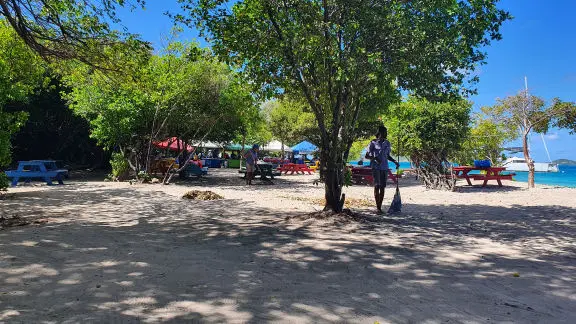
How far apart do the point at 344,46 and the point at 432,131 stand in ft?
27.0

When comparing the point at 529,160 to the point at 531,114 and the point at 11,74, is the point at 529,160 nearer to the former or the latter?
the point at 531,114

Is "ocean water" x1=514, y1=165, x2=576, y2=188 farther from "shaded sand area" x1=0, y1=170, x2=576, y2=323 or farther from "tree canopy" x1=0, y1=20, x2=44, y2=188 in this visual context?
"tree canopy" x1=0, y1=20, x2=44, y2=188

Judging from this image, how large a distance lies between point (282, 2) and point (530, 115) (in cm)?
1394

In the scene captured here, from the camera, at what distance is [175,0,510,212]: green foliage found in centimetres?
596

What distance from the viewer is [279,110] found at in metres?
35.9

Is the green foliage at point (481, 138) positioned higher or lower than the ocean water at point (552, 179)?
higher

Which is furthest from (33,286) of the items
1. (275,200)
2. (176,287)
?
(275,200)

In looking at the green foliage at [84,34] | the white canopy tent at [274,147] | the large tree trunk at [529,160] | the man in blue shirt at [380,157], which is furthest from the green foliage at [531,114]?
the white canopy tent at [274,147]

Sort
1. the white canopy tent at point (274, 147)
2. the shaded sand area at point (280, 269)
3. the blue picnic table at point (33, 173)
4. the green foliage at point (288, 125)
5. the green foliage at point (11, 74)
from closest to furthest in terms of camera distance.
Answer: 1. the shaded sand area at point (280, 269)
2. the green foliage at point (11, 74)
3. the blue picnic table at point (33, 173)
4. the green foliage at point (288, 125)
5. the white canopy tent at point (274, 147)

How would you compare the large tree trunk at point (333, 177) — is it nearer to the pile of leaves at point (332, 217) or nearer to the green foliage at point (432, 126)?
the pile of leaves at point (332, 217)

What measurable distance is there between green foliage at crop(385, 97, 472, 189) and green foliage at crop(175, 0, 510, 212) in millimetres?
5979

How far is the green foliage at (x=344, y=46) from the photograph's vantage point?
19.6 feet

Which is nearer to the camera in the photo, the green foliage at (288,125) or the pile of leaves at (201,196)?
the pile of leaves at (201,196)

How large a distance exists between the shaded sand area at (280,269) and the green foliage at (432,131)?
5962 millimetres
